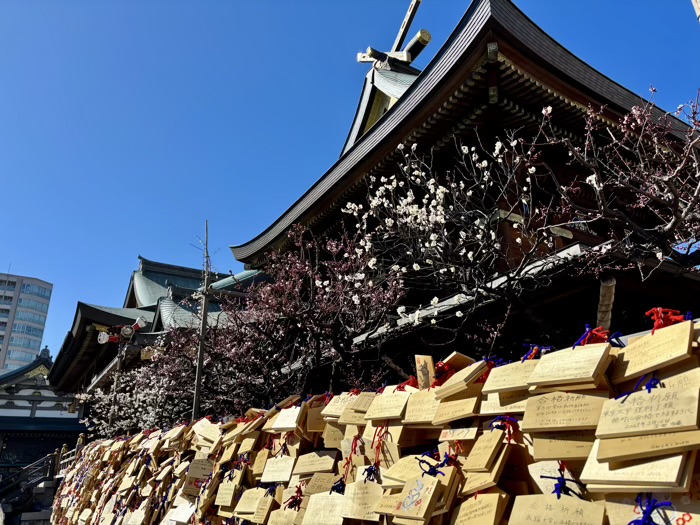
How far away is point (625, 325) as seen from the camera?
24.2ft

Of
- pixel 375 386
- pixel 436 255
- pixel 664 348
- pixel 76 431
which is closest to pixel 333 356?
pixel 375 386

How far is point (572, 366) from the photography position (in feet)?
6.16

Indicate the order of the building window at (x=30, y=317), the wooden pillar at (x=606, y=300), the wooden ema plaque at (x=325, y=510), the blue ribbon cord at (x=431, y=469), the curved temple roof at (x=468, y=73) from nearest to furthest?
the blue ribbon cord at (x=431, y=469) → the wooden ema plaque at (x=325, y=510) → the wooden pillar at (x=606, y=300) → the curved temple roof at (x=468, y=73) → the building window at (x=30, y=317)

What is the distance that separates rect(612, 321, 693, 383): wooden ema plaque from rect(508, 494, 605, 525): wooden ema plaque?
447 mm

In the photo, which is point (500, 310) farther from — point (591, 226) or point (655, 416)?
point (655, 416)

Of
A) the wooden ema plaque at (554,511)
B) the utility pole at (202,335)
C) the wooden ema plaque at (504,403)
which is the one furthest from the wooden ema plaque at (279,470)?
the utility pole at (202,335)

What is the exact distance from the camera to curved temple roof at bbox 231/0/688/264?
7.44 m

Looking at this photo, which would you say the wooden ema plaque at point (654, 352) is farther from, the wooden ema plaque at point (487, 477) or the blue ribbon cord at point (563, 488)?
the wooden ema plaque at point (487, 477)

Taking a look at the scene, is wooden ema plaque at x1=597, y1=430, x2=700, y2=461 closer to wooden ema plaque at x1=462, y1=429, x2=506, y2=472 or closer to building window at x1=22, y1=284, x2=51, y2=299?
wooden ema plaque at x1=462, y1=429, x2=506, y2=472

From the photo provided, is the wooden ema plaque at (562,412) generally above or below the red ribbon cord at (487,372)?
Answer: below

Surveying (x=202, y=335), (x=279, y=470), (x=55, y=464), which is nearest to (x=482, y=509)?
(x=279, y=470)

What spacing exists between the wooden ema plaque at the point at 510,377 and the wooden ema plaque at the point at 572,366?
0.23 feet

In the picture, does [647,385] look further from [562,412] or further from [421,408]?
[421,408]

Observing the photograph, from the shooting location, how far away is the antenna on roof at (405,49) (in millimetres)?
16000
